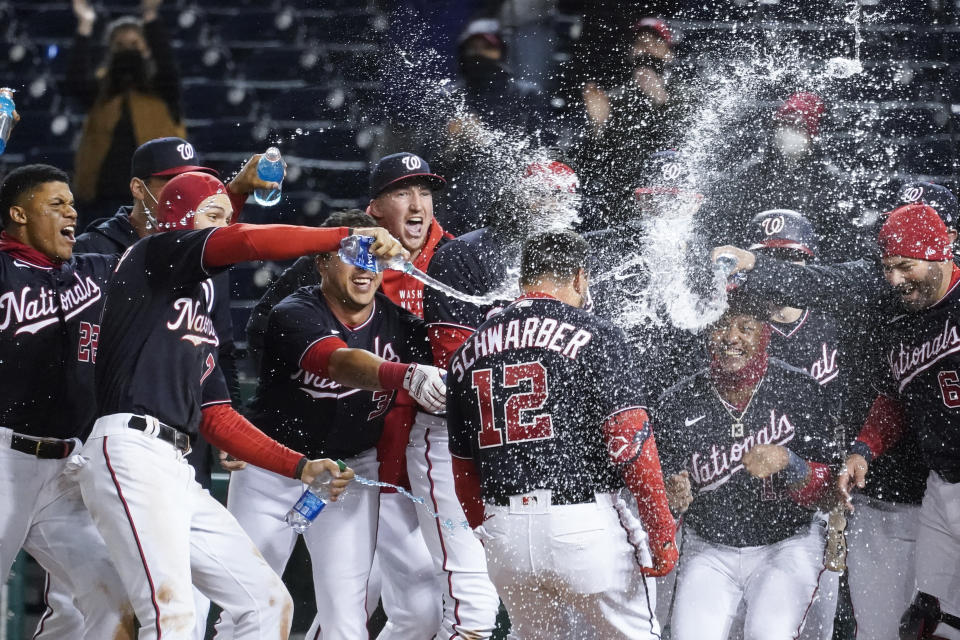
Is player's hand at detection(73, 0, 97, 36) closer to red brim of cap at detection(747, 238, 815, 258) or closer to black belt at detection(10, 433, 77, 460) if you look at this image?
black belt at detection(10, 433, 77, 460)

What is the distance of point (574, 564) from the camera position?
3.29 metres

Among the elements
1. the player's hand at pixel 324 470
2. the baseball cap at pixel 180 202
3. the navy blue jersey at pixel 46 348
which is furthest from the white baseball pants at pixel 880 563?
the navy blue jersey at pixel 46 348

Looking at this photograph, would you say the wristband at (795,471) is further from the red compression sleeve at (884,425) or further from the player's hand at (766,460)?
the red compression sleeve at (884,425)

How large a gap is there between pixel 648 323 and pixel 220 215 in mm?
1733

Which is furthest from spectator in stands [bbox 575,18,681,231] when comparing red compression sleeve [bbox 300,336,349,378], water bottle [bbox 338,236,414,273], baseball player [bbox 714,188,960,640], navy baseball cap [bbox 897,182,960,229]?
water bottle [bbox 338,236,414,273]

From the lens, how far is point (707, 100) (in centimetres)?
622

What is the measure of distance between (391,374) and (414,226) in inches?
40.9

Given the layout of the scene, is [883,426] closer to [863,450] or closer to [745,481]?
[863,450]

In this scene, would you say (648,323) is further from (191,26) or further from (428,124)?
(191,26)

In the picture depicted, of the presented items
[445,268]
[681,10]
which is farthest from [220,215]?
[681,10]

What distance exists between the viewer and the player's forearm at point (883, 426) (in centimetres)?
430

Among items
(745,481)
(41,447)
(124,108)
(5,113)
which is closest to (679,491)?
(745,481)

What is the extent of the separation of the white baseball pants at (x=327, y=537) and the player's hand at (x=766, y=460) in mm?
1326

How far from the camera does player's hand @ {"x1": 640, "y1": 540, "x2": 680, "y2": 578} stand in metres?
3.30
